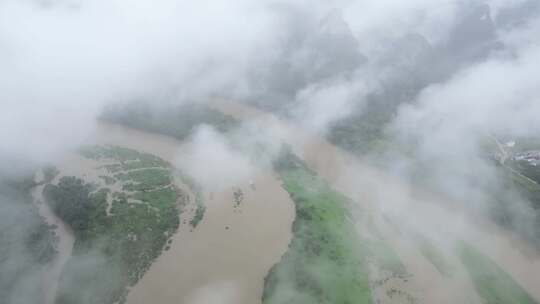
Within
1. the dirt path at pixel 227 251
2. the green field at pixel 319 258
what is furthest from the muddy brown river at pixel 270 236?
the green field at pixel 319 258

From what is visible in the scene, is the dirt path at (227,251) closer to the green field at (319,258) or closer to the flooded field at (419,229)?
the green field at (319,258)

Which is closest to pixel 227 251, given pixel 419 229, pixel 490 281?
pixel 419 229

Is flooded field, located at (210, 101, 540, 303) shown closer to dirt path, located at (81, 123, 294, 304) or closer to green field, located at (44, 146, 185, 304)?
dirt path, located at (81, 123, 294, 304)

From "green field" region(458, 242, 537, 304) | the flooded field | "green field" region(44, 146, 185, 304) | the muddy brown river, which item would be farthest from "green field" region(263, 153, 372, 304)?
"green field" region(44, 146, 185, 304)

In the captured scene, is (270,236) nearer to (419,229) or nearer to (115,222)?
(115,222)

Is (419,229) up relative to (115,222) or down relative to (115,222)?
up
